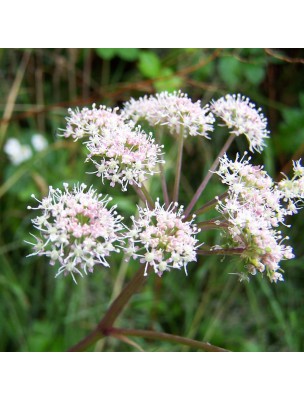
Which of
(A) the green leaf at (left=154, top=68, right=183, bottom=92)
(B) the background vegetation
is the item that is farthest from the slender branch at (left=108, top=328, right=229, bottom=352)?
(A) the green leaf at (left=154, top=68, right=183, bottom=92)

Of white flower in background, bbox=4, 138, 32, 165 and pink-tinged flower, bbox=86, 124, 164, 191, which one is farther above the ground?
white flower in background, bbox=4, 138, 32, 165

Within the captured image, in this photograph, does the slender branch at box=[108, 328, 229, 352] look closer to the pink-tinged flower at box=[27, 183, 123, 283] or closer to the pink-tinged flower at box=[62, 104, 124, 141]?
the pink-tinged flower at box=[27, 183, 123, 283]

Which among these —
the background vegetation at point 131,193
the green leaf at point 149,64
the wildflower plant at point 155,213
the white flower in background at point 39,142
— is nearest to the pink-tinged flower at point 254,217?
the wildflower plant at point 155,213

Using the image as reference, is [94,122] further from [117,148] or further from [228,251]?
[228,251]

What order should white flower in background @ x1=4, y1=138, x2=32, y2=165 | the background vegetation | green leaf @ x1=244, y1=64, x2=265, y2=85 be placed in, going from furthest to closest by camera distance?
white flower in background @ x1=4, y1=138, x2=32, y2=165 < the background vegetation < green leaf @ x1=244, y1=64, x2=265, y2=85

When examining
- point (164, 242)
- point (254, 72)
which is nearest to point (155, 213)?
point (164, 242)
